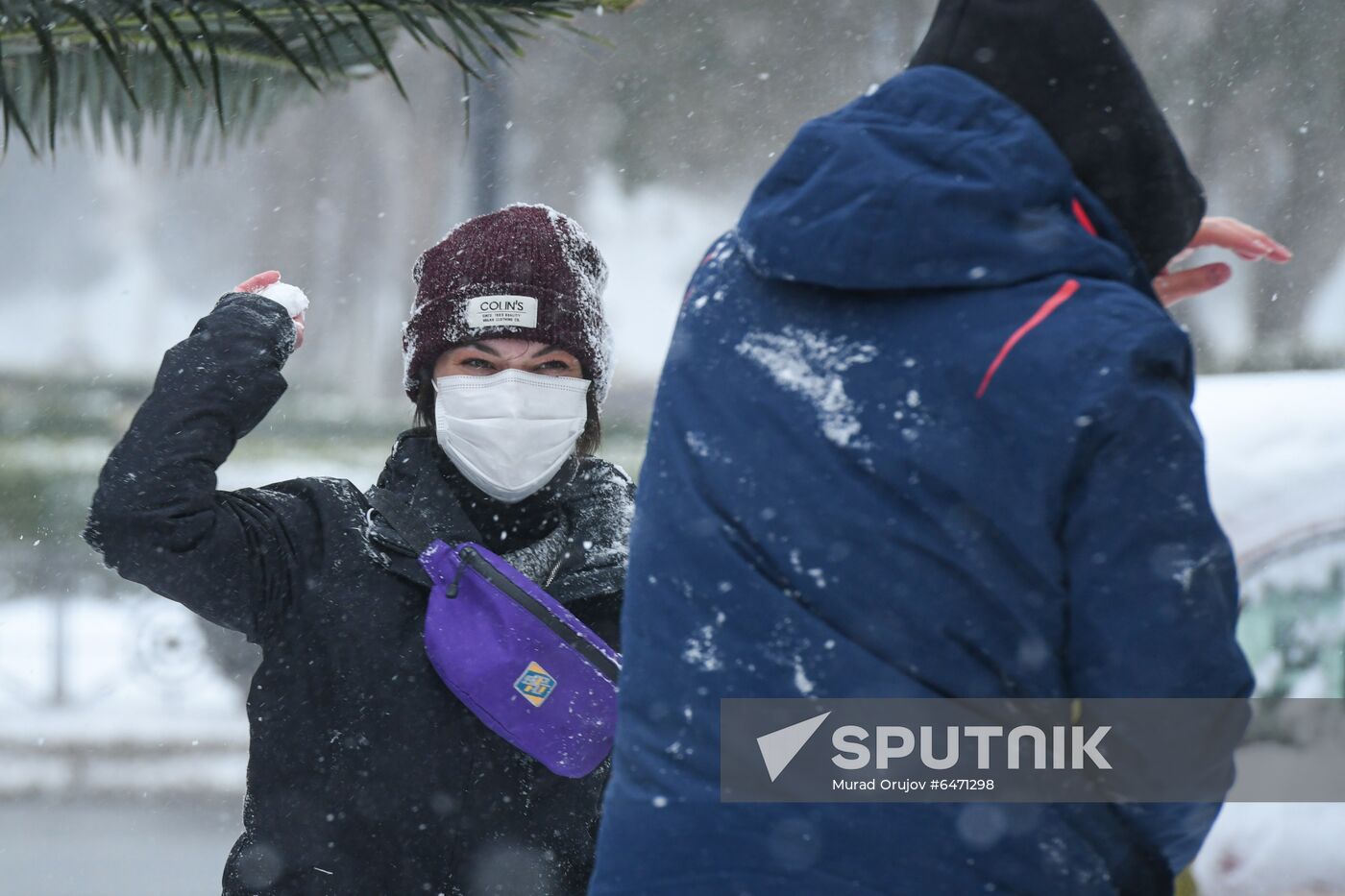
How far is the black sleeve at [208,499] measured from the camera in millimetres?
1856

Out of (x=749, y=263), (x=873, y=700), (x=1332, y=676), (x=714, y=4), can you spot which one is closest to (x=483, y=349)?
(x=749, y=263)

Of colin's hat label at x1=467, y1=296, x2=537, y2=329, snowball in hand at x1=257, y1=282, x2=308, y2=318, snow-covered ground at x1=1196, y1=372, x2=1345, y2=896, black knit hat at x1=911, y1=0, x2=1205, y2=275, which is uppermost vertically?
black knit hat at x1=911, y1=0, x2=1205, y2=275

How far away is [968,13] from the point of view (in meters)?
1.26

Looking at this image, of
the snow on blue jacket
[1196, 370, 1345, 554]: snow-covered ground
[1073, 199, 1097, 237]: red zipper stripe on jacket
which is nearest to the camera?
the snow on blue jacket

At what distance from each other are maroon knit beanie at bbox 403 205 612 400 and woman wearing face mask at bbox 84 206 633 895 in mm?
116

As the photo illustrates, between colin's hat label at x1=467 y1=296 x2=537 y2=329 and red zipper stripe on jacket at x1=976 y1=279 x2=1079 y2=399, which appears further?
colin's hat label at x1=467 y1=296 x2=537 y2=329

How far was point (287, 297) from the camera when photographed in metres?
2.15

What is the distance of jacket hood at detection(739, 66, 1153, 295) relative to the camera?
3.54 ft

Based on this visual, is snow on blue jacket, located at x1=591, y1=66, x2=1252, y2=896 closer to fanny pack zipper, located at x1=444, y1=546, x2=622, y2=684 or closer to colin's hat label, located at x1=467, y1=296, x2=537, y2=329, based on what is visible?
fanny pack zipper, located at x1=444, y1=546, x2=622, y2=684

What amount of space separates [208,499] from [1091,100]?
1.29 m

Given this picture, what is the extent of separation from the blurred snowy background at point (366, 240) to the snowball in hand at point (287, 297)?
438cm

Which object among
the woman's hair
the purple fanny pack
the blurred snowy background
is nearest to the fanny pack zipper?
the purple fanny pack

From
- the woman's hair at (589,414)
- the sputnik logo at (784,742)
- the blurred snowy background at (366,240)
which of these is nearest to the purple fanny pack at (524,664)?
the woman's hair at (589,414)

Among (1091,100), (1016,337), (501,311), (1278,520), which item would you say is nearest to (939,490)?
(1016,337)
